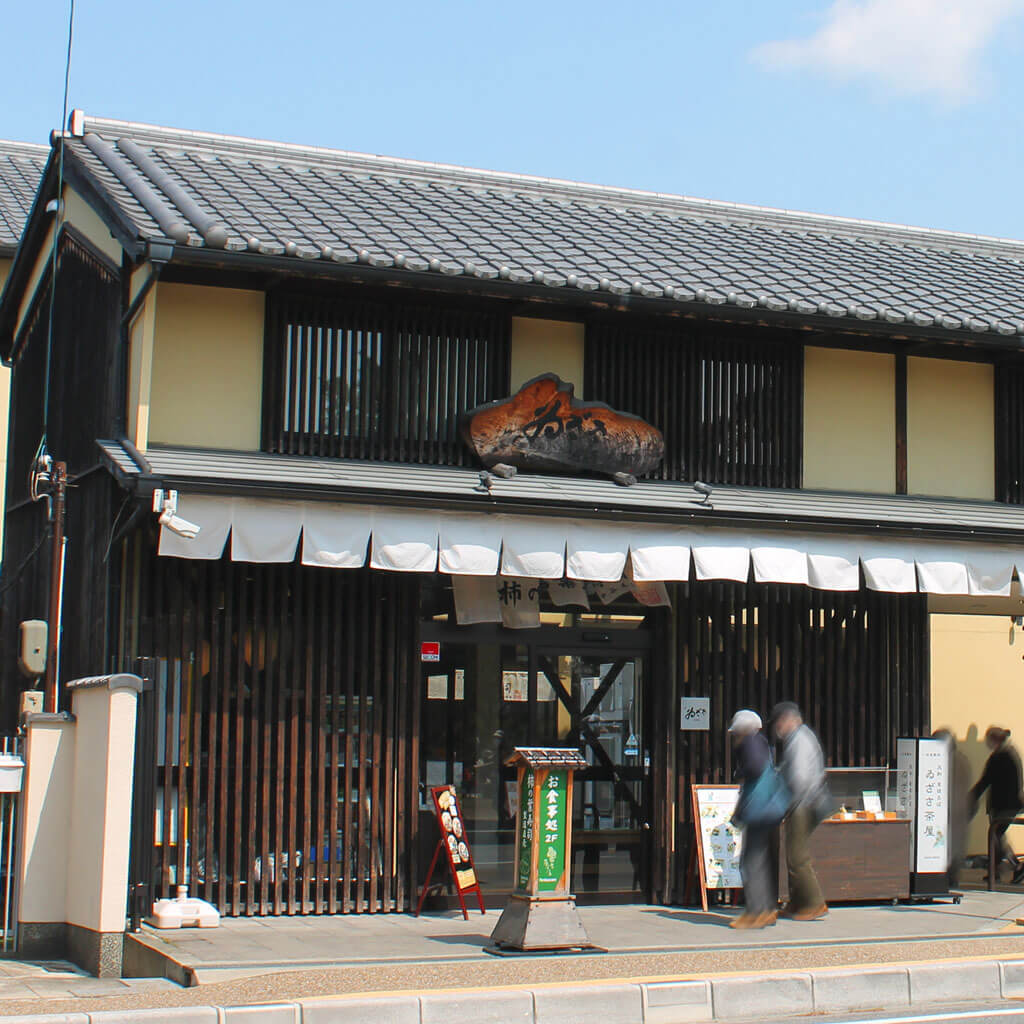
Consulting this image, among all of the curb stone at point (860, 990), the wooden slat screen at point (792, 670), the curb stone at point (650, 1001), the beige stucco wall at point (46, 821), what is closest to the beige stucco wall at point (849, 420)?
the wooden slat screen at point (792, 670)

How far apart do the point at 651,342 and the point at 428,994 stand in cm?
726

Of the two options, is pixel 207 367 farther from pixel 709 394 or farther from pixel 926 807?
pixel 926 807

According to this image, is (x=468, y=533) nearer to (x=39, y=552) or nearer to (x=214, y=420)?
(x=214, y=420)

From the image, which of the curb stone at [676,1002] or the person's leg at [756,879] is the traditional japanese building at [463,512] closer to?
the person's leg at [756,879]

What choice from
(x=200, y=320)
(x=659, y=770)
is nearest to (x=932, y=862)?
(x=659, y=770)

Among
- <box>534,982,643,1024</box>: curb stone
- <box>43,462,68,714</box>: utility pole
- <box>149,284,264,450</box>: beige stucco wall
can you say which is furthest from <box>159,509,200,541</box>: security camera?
<box>534,982,643,1024</box>: curb stone

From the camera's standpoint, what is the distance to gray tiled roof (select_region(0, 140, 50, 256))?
2003 centimetres

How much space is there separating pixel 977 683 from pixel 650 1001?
10.7 meters

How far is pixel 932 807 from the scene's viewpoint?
13492 millimetres

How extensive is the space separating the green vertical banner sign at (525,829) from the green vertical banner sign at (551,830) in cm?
7

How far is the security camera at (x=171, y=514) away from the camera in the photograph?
10.6m

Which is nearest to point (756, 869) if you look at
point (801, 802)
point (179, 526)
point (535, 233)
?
point (801, 802)

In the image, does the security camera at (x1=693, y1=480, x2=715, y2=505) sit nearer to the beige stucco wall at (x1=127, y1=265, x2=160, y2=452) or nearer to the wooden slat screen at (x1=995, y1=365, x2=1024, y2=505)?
the wooden slat screen at (x1=995, y1=365, x2=1024, y2=505)

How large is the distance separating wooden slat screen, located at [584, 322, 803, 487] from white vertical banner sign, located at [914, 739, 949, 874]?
2915 mm
